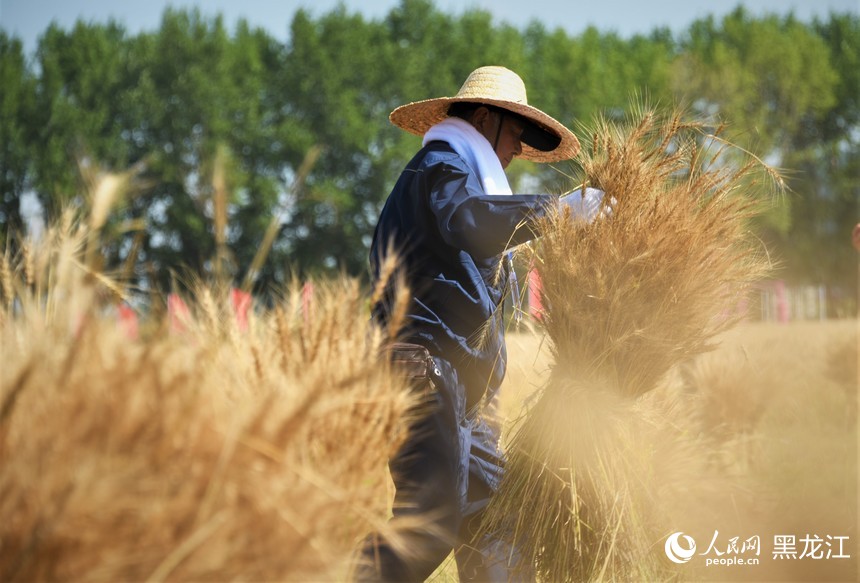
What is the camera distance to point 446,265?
279cm

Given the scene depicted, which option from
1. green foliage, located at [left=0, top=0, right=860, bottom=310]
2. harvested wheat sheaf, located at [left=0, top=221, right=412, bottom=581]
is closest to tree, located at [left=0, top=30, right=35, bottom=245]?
green foliage, located at [left=0, top=0, right=860, bottom=310]

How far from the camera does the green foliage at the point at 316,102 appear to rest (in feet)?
82.0

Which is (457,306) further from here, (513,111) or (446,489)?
(513,111)

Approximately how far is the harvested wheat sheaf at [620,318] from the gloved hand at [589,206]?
2cm

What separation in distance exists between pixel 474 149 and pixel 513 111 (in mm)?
300

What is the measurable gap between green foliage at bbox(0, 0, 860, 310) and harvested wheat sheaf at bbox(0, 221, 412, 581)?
21743 mm

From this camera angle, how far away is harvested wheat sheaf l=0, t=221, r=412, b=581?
1.22 m

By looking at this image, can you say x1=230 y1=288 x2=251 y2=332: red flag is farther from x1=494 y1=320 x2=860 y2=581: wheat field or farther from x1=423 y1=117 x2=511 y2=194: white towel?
x1=494 y1=320 x2=860 y2=581: wheat field

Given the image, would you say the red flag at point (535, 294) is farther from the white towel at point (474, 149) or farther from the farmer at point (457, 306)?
the white towel at point (474, 149)

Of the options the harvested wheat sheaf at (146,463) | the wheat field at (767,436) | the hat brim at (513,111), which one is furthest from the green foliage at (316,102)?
the harvested wheat sheaf at (146,463)

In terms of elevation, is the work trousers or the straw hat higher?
the straw hat

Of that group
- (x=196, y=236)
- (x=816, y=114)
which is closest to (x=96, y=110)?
(x=196, y=236)

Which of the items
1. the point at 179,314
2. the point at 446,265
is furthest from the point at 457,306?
the point at 179,314

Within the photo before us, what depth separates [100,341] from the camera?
138 cm
